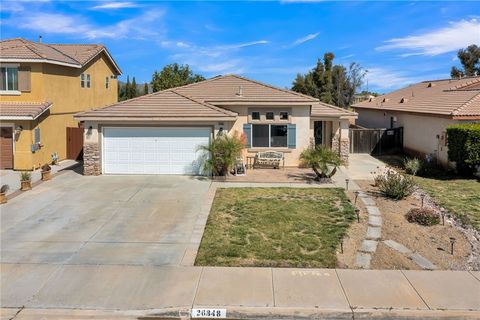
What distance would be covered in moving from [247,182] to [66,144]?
1181cm

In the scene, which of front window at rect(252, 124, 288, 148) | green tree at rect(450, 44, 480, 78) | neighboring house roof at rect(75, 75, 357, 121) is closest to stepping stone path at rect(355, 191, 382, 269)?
front window at rect(252, 124, 288, 148)

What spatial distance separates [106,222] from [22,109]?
10842 millimetres

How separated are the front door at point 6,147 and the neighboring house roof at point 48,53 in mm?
3277

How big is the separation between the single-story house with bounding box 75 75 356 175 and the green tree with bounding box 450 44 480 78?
40.5m

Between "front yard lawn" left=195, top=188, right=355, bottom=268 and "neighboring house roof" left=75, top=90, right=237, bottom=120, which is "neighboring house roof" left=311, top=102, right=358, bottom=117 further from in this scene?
"front yard lawn" left=195, top=188, right=355, bottom=268

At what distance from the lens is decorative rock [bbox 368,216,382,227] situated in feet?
36.9

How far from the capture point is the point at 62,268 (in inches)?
341

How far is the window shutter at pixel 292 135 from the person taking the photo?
19.9 meters

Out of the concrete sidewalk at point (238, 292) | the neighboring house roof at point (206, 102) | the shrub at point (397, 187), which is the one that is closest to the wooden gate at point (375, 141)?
the neighboring house roof at point (206, 102)

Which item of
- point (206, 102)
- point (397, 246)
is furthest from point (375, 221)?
point (206, 102)

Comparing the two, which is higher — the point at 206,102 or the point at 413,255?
the point at 206,102

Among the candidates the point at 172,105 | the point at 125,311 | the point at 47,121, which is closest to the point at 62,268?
the point at 125,311

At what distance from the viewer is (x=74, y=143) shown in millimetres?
23688

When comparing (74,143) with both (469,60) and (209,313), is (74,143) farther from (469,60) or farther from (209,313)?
(469,60)
